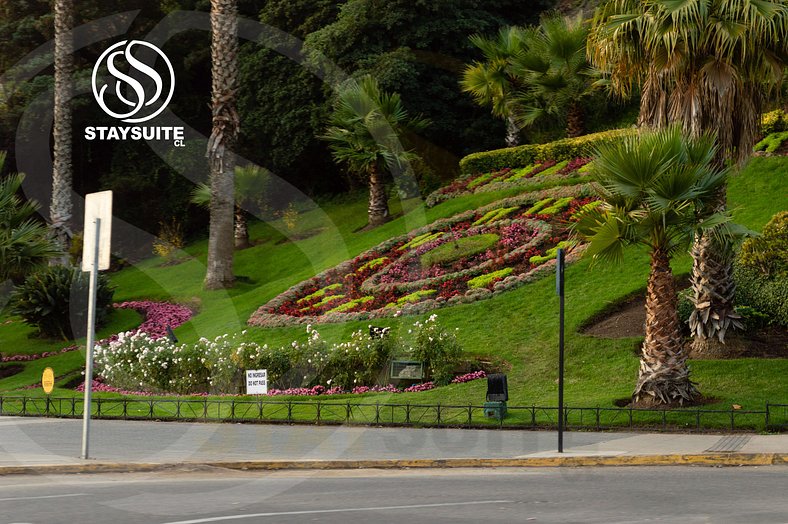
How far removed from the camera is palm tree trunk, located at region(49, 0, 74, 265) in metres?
43.3

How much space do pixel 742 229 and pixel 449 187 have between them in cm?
2509

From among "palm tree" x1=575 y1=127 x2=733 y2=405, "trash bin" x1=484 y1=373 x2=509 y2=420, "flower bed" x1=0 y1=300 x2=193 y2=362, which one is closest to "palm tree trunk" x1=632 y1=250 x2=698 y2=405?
"palm tree" x1=575 y1=127 x2=733 y2=405

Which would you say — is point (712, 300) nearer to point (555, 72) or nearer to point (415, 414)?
point (415, 414)

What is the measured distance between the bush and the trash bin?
21.4 meters

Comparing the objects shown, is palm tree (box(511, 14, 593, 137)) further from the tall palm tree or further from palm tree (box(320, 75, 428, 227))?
the tall palm tree

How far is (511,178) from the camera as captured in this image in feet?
147

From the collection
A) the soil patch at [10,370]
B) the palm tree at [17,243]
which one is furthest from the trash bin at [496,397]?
the soil patch at [10,370]

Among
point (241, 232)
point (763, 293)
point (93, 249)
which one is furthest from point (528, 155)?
point (93, 249)

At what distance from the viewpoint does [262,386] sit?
2448 centimetres

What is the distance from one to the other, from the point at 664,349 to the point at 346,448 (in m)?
7.62

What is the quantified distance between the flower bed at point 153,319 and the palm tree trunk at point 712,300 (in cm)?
1866

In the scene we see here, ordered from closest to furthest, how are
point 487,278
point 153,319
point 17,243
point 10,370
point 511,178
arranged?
1. point 487,278
2. point 17,243
3. point 10,370
4. point 153,319
5. point 511,178

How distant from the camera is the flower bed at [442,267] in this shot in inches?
1332

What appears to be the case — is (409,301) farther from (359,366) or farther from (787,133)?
(787,133)
